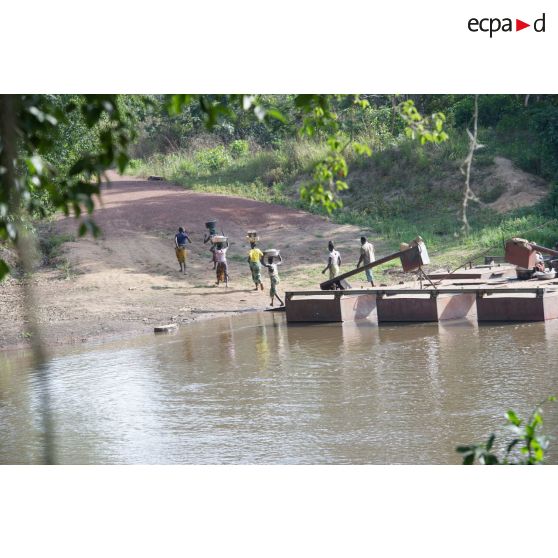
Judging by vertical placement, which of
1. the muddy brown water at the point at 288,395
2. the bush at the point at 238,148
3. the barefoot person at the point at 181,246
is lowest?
the muddy brown water at the point at 288,395

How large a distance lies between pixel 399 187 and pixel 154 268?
8137 mm

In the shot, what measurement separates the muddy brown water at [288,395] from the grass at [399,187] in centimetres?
620

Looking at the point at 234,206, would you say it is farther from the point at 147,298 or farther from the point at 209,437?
the point at 209,437

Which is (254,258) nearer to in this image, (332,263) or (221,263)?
(221,263)

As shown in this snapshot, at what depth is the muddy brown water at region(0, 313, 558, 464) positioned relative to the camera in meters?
8.45

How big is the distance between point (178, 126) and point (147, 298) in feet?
65.6

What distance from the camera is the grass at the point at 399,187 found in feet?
67.2

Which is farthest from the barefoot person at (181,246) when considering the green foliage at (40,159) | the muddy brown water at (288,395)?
the green foliage at (40,159)

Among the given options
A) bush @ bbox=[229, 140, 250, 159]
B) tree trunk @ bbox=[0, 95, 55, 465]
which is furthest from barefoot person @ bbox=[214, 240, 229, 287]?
bush @ bbox=[229, 140, 250, 159]

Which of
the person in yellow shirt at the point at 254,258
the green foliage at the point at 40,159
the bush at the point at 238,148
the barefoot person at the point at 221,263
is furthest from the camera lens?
the bush at the point at 238,148

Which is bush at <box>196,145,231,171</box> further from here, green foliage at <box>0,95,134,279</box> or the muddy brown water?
green foliage at <box>0,95,134,279</box>

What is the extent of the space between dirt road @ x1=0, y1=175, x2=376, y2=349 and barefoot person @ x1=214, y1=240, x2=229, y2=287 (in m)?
0.22

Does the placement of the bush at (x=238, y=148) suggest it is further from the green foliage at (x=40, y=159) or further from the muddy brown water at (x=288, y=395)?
the green foliage at (x=40, y=159)

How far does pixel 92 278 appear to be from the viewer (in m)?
18.9
